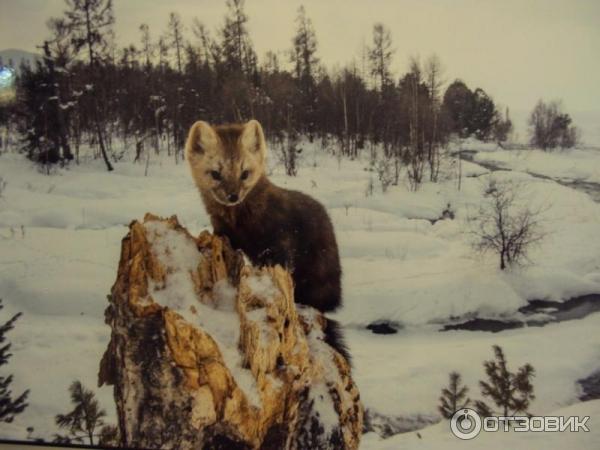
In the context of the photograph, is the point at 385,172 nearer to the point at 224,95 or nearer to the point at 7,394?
the point at 224,95

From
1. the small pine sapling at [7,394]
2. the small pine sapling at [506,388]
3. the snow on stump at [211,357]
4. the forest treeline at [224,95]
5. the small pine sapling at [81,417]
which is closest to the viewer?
the snow on stump at [211,357]

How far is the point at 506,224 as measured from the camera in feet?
7.12

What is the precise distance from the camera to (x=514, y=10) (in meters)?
2.30

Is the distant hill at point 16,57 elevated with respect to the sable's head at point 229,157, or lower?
elevated

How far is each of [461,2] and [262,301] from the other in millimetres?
1564

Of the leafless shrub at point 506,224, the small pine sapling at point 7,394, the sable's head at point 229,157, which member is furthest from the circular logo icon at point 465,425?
the small pine sapling at point 7,394

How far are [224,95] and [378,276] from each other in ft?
3.39

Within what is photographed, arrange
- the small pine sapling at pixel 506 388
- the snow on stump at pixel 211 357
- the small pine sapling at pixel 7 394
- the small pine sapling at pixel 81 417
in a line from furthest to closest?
the small pine sapling at pixel 7 394 → the small pine sapling at pixel 81 417 → the small pine sapling at pixel 506 388 → the snow on stump at pixel 211 357

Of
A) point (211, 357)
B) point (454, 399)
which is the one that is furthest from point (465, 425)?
point (211, 357)

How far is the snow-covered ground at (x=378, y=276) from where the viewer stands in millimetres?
2131

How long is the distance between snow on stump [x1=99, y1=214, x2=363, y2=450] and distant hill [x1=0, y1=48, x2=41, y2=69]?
3.97ft

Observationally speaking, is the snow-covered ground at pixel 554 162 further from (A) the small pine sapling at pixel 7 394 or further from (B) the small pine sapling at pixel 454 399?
(A) the small pine sapling at pixel 7 394

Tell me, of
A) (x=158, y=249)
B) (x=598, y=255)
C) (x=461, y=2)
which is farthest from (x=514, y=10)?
(x=158, y=249)

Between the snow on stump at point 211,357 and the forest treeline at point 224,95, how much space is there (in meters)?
0.55
